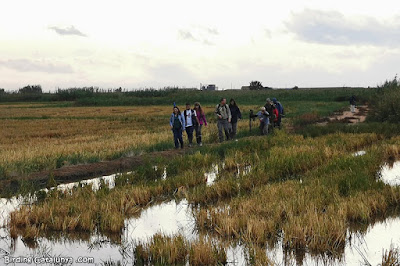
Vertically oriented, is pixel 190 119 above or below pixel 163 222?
above

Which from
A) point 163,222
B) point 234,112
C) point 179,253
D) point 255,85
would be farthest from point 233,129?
point 255,85

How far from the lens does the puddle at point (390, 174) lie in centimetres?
935

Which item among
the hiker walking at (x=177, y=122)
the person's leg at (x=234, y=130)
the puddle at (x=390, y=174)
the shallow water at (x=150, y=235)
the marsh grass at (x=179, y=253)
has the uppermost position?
the hiker walking at (x=177, y=122)

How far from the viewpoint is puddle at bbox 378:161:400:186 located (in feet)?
30.7

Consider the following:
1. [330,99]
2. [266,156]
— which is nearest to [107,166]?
[266,156]

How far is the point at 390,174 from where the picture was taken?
10305 mm

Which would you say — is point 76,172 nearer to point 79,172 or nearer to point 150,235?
point 79,172

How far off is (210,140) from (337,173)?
8.52m

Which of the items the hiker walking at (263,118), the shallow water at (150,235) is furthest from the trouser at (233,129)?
the shallow water at (150,235)

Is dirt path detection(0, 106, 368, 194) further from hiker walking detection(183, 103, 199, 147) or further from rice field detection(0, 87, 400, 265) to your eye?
hiker walking detection(183, 103, 199, 147)

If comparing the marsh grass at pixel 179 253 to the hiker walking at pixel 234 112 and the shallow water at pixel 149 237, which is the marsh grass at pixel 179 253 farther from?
the hiker walking at pixel 234 112

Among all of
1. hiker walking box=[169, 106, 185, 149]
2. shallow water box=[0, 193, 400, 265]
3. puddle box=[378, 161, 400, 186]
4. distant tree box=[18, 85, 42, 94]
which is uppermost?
distant tree box=[18, 85, 42, 94]

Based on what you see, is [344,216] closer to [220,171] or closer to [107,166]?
[220,171]

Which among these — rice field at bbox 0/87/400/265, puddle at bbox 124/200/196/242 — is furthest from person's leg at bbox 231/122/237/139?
puddle at bbox 124/200/196/242
